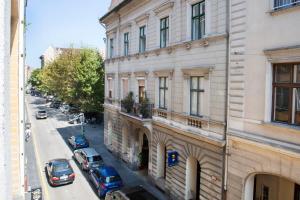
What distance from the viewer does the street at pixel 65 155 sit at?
674 inches

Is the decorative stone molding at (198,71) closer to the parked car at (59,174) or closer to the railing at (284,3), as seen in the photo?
the railing at (284,3)

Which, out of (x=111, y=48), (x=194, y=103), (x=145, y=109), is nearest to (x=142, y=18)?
(x=145, y=109)

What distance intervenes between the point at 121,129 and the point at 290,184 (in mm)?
14777

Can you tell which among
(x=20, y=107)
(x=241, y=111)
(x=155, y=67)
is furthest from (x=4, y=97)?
(x=155, y=67)

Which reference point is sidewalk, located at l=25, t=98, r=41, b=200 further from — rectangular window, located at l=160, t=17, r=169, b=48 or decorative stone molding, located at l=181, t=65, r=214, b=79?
rectangular window, located at l=160, t=17, r=169, b=48

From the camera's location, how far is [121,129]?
2358 centimetres

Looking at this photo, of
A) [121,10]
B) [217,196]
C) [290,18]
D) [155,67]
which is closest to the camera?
[290,18]

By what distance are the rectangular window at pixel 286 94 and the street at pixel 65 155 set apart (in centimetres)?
931

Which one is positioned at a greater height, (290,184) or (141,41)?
(141,41)

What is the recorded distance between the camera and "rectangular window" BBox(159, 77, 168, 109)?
16.7 m

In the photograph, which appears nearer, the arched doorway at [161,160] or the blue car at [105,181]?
the blue car at [105,181]

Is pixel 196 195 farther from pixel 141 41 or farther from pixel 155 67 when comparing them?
pixel 141 41

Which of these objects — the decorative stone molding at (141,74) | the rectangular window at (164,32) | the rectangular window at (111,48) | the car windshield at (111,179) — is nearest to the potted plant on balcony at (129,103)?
the decorative stone molding at (141,74)

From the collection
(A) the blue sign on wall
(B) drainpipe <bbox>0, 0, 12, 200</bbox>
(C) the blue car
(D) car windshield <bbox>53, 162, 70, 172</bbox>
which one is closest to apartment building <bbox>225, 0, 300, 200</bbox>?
(A) the blue sign on wall
